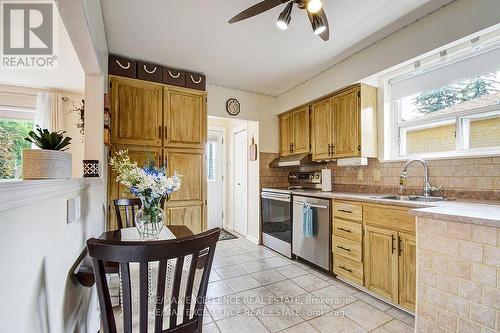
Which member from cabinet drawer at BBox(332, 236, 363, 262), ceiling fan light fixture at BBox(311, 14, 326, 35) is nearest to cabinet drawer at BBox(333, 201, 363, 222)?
cabinet drawer at BBox(332, 236, 363, 262)

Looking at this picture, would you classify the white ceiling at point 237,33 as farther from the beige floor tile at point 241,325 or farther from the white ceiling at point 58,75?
the beige floor tile at point 241,325

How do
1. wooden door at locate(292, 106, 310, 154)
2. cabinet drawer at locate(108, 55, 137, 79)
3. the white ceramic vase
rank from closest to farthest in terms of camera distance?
the white ceramic vase < cabinet drawer at locate(108, 55, 137, 79) < wooden door at locate(292, 106, 310, 154)

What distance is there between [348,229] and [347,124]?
1.30m

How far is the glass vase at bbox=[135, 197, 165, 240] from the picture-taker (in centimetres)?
148

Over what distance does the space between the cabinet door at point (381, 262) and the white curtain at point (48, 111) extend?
4.99 meters

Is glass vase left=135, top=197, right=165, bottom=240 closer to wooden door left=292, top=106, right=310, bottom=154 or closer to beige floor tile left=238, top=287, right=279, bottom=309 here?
beige floor tile left=238, top=287, right=279, bottom=309

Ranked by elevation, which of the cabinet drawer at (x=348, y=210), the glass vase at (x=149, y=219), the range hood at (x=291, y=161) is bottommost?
the cabinet drawer at (x=348, y=210)

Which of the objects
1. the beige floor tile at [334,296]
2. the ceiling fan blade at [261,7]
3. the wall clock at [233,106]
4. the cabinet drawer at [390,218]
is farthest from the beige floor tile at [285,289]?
the wall clock at [233,106]

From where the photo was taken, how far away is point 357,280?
2.45 metres

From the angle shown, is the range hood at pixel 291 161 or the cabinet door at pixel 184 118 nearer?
the cabinet door at pixel 184 118

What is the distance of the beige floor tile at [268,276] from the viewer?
2680mm

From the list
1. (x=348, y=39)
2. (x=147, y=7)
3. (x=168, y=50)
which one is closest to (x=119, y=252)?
(x=147, y=7)

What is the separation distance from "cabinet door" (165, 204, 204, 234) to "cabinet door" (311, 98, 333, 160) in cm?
188

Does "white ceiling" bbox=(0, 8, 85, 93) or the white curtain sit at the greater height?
"white ceiling" bbox=(0, 8, 85, 93)
